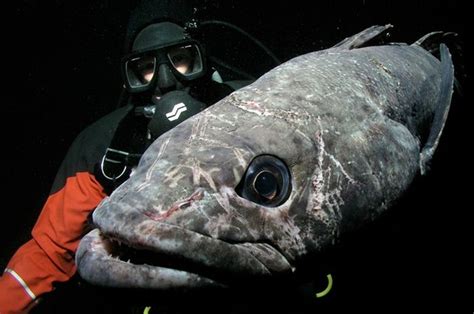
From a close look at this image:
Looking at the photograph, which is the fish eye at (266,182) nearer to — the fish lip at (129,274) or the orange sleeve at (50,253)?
the fish lip at (129,274)

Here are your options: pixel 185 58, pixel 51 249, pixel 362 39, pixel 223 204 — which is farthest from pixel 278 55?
pixel 223 204

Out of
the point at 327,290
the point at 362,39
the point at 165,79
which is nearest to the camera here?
the point at 362,39

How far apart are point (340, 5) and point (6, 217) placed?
743 inches

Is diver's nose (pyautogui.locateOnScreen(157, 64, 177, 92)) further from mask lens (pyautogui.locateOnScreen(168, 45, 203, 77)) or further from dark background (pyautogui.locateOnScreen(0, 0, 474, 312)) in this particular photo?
dark background (pyautogui.locateOnScreen(0, 0, 474, 312))

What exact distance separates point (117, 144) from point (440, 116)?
308 centimetres

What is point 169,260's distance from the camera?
1.45 m

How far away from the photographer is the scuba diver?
364cm

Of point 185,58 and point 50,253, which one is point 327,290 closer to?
point 50,253

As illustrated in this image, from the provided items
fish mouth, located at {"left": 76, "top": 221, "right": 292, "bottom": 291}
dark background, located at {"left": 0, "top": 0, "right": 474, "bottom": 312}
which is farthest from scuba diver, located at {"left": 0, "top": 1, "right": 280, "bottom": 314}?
dark background, located at {"left": 0, "top": 0, "right": 474, "bottom": 312}

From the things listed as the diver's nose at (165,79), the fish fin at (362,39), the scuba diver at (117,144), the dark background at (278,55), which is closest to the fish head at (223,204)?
the fish fin at (362,39)

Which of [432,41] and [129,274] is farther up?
[129,274]

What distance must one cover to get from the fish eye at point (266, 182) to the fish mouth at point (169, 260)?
0.22 metres

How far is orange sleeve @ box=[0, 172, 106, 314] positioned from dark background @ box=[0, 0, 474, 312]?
2.62 meters

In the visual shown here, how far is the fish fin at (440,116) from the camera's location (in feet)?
7.72
